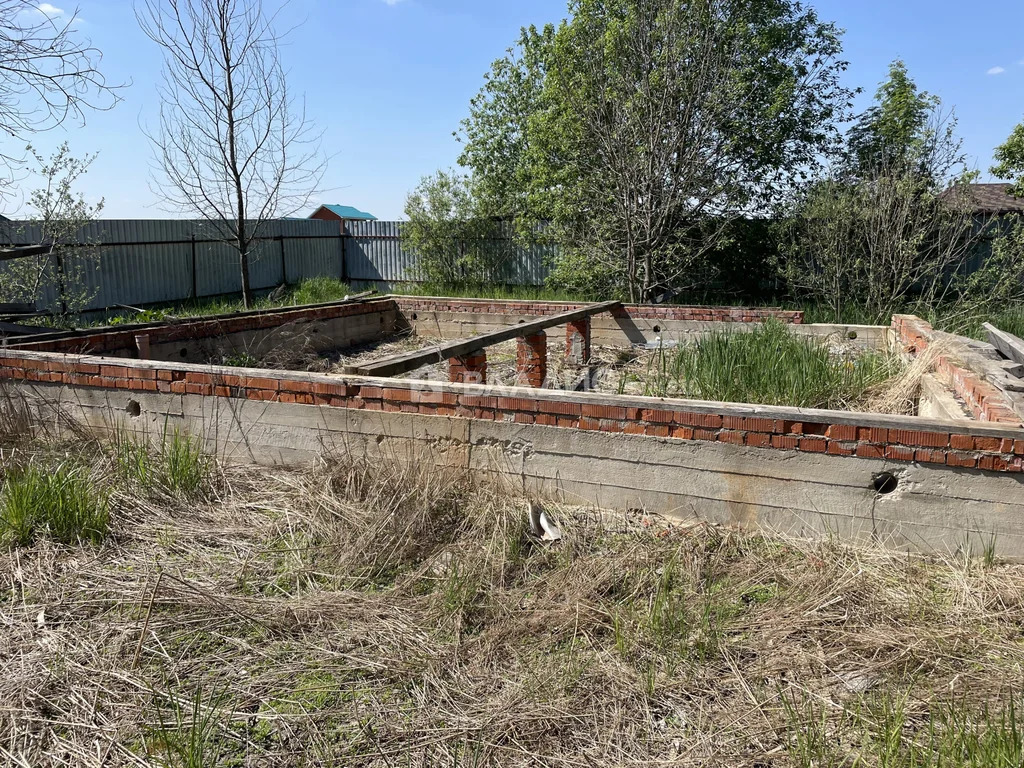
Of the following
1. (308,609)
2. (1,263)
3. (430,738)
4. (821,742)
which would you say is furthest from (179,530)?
(1,263)

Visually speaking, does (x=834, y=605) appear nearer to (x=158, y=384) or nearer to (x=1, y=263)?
(x=158, y=384)

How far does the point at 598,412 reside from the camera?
4270 millimetres

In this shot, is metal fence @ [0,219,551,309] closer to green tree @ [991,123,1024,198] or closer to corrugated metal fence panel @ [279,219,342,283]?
corrugated metal fence panel @ [279,219,342,283]

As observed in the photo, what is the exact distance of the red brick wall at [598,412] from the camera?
3719 millimetres

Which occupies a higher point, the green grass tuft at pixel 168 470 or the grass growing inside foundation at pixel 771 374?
the grass growing inside foundation at pixel 771 374

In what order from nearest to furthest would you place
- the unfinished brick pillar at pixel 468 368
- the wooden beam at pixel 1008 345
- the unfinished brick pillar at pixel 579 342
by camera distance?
the wooden beam at pixel 1008 345 < the unfinished brick pillar at pixel 468 368 < the unfinished brick pillar at pixel 579 342

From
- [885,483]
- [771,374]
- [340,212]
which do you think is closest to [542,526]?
[885,483]

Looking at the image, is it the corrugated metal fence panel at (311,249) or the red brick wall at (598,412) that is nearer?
the red brick wall at (598,412)

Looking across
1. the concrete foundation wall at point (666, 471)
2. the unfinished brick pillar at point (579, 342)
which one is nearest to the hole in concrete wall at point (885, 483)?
the concrete foundation wall at point (666, 471)

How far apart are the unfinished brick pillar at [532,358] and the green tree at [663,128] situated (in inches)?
200

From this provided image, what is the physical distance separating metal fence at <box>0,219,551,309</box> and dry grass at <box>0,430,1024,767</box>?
360 inches

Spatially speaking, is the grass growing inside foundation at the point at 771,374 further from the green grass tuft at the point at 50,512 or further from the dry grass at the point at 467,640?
the green grass tuft at the point at 50,512

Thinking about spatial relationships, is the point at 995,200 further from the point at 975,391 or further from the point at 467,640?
the point at 467,640

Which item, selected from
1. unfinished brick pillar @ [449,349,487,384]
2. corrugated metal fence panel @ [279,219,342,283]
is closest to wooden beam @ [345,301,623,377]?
unfinished brick pillar @ [449,349,487,384]
